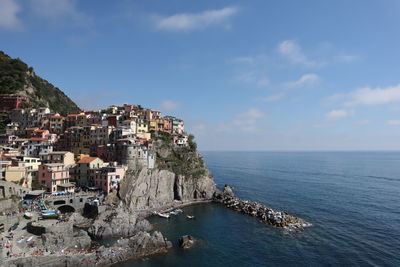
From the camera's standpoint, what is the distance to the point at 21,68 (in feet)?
369

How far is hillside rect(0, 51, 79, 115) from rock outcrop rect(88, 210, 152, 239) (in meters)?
75.6

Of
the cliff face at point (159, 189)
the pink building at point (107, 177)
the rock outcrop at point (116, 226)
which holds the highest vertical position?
the pink building at point (107, 177)

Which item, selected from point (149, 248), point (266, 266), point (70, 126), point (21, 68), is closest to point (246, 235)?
point (266, 266)

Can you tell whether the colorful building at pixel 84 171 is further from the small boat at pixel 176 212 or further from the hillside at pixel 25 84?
the hillside at pixel 25 84

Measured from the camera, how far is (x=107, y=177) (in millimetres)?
65250

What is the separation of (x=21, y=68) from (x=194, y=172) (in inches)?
3624

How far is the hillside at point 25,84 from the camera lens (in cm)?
10404

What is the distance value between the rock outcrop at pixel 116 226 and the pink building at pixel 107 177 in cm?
1093

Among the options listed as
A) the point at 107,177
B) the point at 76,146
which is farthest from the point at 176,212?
the point at 76,146

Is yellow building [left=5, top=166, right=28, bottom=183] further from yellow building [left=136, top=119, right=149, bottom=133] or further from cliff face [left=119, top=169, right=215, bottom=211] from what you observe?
yellow building [left=136, top=119, right=149, bottom=133]

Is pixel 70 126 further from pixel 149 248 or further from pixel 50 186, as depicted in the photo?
pixel 149 248

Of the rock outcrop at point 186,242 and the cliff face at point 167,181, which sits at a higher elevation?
the cliff face at point 167,181

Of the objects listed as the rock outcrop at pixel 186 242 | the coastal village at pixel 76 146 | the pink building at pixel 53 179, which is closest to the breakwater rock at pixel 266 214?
the rock outcrop at pixel 186 242

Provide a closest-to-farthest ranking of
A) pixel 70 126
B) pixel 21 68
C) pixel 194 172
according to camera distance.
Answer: pixel 194 172
pixel 70 126
pixel 21 68
